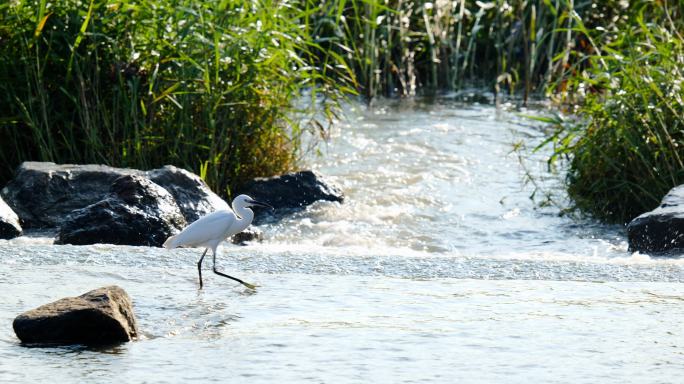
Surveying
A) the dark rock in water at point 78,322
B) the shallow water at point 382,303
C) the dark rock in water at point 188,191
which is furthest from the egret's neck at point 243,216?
the dark rock in water at point 188,191

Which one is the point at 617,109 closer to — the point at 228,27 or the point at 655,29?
the point at 655,29

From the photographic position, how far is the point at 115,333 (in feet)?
17.1

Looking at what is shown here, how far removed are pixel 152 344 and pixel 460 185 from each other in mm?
6191

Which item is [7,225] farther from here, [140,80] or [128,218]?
[140,80]

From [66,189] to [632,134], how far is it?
429cm

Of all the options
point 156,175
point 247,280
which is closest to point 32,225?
point 156,175

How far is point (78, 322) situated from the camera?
5145mm

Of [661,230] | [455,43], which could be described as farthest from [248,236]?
[455,43]

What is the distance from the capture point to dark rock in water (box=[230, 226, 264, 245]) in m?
8.50

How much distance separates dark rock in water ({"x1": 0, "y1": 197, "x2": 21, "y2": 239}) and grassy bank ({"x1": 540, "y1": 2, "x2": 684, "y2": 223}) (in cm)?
421

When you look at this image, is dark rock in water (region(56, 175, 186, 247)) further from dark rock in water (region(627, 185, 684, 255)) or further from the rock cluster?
dark rock in water (region(627, 185, 684, 255))

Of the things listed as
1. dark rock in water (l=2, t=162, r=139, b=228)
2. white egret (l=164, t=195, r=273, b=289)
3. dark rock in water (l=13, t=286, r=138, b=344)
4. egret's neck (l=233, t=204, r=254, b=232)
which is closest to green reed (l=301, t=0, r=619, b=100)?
dark rock in water (l=2, t=162, r=139, b=228)

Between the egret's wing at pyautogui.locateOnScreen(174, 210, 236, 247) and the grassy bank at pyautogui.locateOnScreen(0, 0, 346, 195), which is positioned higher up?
the grassy bank at pyautogui.locateOnScreen(0, 0, 346, 195)

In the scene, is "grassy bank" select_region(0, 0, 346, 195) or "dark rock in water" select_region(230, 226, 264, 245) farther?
"grassy bank" select_region(0, 0, 346, 195)
